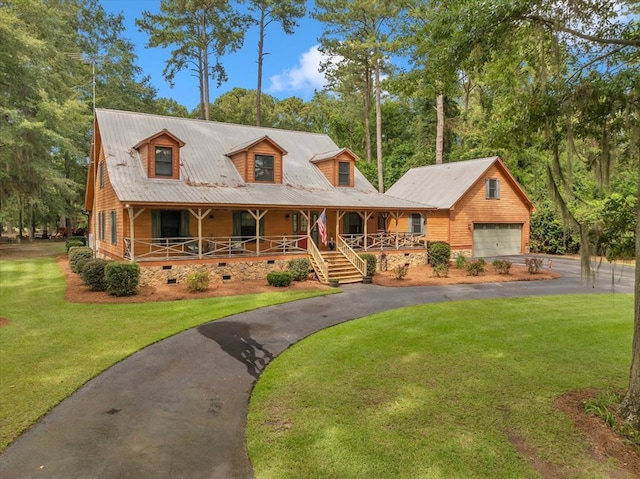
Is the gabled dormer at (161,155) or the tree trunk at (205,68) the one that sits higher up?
the tree trunk at (205,68)

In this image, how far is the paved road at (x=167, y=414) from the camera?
15.2ft

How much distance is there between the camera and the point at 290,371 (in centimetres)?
745

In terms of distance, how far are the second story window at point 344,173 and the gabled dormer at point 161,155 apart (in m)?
9.13

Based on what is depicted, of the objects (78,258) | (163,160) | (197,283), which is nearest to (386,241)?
(197,283)

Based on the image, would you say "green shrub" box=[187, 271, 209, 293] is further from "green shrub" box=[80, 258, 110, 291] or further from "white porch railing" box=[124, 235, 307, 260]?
"green shrub" box=[80, 258, 110, 291]

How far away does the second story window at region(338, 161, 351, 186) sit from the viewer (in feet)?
76.2

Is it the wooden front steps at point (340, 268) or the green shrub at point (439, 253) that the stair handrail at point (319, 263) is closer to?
the wooden front steps at point (340, 268)

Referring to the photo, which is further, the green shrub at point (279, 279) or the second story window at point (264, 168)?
the second story window at point (264, 168)

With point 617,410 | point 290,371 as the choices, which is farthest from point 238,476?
point 617,410

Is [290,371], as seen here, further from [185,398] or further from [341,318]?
[341,318]

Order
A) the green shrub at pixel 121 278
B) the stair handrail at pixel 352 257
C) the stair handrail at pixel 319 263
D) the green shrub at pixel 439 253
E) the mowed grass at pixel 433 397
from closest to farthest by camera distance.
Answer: the mowed grass at pixel 433 397 < the green shrub at pixel 121 278 < the stair handrail at pixel 319 263 < the stair handrail at pixel 352 257 < the green shrub at pixel 439 253

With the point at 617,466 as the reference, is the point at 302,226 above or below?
above

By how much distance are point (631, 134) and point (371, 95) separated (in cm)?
4136

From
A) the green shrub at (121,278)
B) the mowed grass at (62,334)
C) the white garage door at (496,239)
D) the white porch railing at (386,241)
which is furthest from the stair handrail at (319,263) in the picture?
the white garage door at (496,239)
